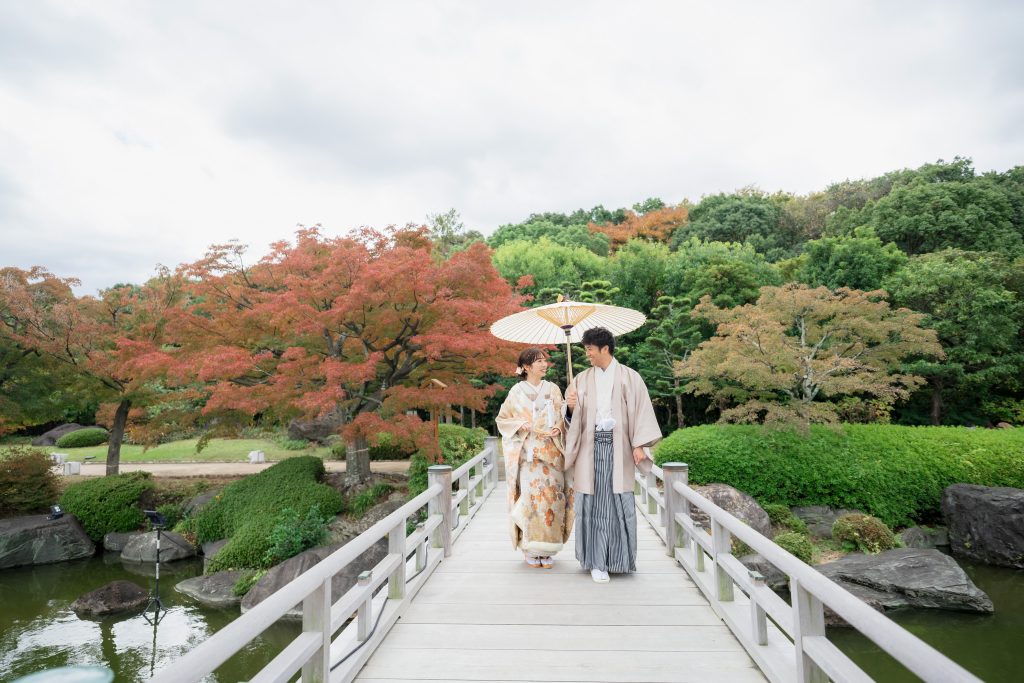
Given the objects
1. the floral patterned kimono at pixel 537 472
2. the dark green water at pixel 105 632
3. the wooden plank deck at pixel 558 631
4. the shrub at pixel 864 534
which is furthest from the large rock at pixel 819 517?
the dark green water at pixel 105 632

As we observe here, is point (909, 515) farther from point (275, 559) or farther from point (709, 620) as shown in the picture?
point (275, 559)

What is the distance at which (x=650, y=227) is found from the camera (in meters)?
31.3

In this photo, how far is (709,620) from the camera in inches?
127

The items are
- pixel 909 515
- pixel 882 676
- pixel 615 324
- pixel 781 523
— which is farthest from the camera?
pixel 909 515

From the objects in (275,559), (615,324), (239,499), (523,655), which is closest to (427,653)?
(523,655)

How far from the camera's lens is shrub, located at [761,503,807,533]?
9.17 meters

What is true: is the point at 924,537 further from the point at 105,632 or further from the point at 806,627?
the point at 105,632

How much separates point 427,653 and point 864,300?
11.0 metres

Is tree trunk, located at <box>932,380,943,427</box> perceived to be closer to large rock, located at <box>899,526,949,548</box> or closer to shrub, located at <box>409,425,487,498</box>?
large rock, located at <box>899,526,949,548</box>

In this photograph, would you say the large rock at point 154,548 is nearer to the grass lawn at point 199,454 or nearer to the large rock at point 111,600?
the large rock at point 111,600

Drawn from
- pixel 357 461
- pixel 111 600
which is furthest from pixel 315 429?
pixel 111 600

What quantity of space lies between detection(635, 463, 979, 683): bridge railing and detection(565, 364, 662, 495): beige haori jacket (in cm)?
53

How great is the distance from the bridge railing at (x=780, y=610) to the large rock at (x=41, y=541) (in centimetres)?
1144

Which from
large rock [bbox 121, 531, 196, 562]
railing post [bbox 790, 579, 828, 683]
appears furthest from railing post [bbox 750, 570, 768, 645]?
large rock [bbox 121, 531, 196, 562]
